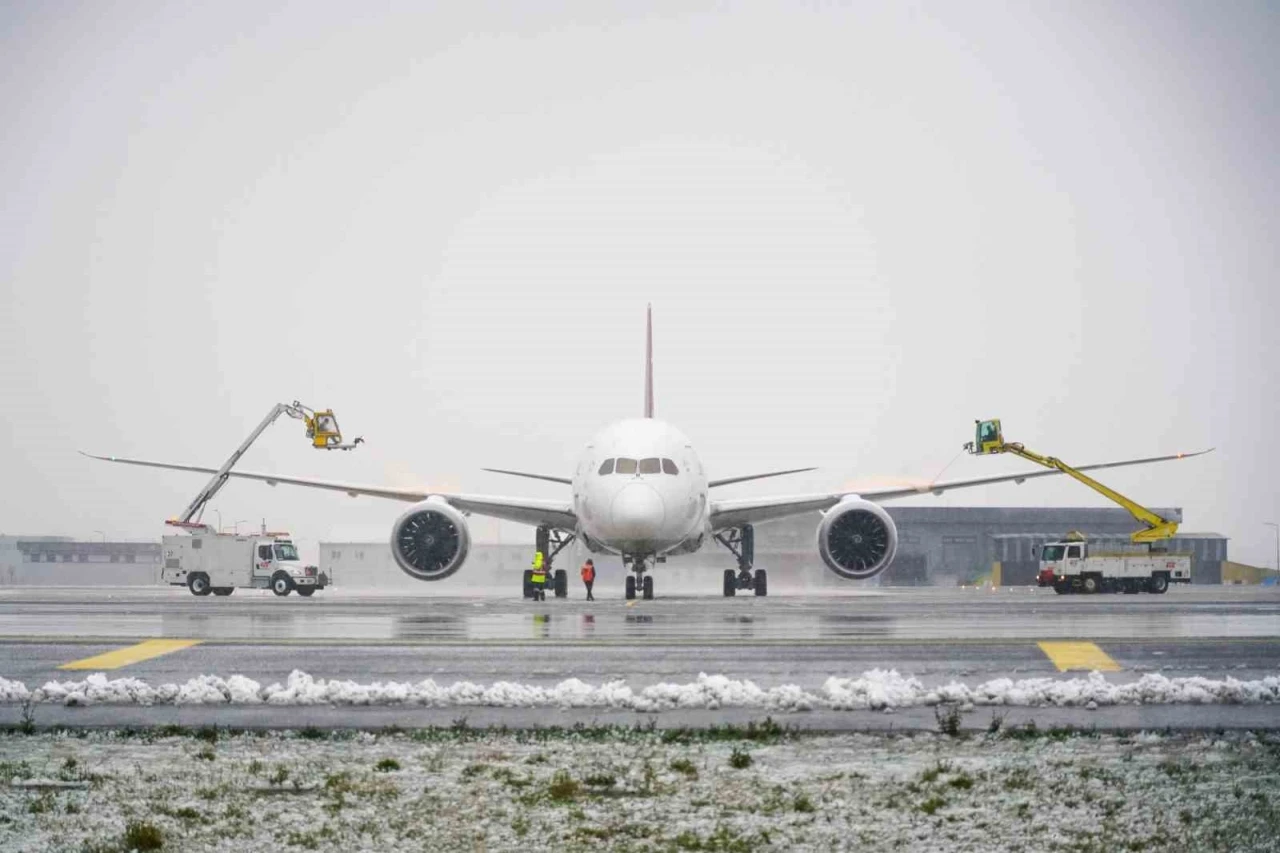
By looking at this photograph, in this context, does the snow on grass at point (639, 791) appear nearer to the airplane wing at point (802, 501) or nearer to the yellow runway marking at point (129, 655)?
the yellow runway marking at point (129, 655)

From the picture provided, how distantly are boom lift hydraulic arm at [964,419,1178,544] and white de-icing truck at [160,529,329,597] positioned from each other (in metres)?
25.1

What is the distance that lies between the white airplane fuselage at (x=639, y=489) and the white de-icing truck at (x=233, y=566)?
14.0m

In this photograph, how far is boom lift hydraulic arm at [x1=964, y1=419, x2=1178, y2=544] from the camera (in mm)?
49156

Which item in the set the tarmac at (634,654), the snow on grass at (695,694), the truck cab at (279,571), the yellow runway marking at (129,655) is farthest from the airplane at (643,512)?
the snow on grass at (695,694)

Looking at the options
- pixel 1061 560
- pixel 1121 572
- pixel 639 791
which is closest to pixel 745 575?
pixel 1061 560

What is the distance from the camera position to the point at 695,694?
9953 mm

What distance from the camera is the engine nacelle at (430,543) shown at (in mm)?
37188

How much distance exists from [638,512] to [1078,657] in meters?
18.8

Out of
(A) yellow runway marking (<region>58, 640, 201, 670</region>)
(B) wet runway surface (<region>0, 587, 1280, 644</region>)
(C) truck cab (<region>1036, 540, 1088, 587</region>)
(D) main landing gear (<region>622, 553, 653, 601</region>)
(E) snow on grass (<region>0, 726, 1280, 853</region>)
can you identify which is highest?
(C) truck cab (<region>1036, 540, 1088, 587</region>)

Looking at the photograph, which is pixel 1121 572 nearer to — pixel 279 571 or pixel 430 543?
pixel 430 543

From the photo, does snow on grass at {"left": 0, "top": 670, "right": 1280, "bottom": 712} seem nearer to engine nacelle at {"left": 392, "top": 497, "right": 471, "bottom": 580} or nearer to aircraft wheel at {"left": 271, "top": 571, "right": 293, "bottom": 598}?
engine nacelle at {"left": 392, "top": 497, "right": 471, "bottom": 580}

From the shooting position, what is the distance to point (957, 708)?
9.49 m

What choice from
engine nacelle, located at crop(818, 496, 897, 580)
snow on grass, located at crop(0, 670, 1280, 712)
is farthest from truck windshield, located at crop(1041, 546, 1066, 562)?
snow on grass, located at crop(0, 670, 1280, 712)

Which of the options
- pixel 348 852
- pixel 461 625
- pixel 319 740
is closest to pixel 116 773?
pixel 319 740
